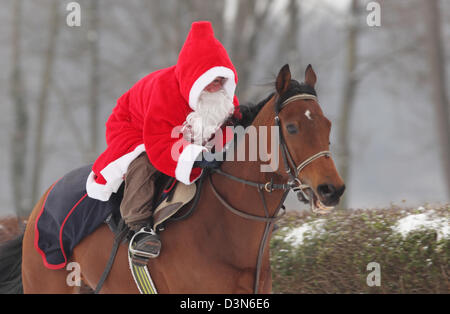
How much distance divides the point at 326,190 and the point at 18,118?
11.9m

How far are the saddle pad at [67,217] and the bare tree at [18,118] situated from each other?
30.8 feet

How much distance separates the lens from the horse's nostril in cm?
299

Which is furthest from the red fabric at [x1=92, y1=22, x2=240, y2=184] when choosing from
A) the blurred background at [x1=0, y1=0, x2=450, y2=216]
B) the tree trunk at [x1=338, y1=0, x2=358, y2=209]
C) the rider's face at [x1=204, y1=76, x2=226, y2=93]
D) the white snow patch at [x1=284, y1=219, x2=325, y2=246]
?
the tree trunk at [x1=338, y1=0, x2=358, y2=209]

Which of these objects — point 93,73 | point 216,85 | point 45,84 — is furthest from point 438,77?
point 45,84

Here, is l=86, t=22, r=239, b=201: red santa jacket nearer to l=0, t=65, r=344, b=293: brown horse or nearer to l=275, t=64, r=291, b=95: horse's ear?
l=0, t=65, r=344, b=293: brown horse

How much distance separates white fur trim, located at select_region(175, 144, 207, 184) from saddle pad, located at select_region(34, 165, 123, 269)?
77 cm

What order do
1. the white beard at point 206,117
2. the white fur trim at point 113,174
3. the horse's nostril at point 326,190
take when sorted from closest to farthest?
1. the horse's nostril at point 326,190
2. the white beard at point 206,117
3. the white fur trim at point 113,174

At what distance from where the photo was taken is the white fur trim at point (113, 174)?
3875 mm

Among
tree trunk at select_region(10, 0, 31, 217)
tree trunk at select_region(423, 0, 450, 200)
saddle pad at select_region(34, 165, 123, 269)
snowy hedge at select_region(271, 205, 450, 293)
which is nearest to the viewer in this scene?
saddle pad at select_region(34, 165, 123, 269)

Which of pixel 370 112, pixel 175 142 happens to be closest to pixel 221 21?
pixel 175 142

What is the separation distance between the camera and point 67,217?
4.14 m

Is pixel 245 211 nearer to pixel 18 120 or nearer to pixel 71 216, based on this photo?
pixel 71 216

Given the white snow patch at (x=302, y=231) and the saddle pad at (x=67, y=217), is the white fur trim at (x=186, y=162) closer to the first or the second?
the saddle pad at (x=67, y=217)

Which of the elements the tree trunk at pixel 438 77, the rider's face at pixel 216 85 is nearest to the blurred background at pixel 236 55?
the tree trunk at pixel 438 77
